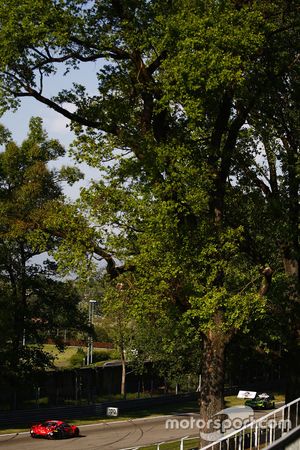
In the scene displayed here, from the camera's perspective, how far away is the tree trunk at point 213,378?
49.2 ft

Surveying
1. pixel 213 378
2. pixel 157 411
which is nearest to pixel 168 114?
pixel 213 378

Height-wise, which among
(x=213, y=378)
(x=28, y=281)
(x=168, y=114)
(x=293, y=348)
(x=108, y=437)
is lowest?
(x=108, y=437)

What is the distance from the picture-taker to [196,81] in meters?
14.5

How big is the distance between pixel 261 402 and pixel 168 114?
38572mm

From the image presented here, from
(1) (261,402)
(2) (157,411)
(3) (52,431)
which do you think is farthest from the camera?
(1) (261,402)

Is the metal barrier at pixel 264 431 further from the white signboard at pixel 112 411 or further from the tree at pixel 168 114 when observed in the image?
the white signboard at pixel 112 411

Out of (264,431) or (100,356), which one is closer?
(264,431)

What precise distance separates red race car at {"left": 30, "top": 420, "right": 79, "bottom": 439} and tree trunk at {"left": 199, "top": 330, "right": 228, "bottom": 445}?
2176 cm

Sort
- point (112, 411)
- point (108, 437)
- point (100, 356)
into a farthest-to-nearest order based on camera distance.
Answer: point (100, 356)
point (112, 411)
point (108, 437)

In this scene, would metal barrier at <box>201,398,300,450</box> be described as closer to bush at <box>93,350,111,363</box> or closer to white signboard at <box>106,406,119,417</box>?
white signboard at <box>106,406,119,417</box>

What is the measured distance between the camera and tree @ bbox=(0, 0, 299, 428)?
1462 centimetres

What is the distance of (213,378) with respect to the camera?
1498cm

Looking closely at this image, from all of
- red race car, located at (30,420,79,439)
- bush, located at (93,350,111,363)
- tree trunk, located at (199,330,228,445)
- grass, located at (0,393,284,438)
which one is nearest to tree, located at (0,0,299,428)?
tree trunk, located at (199,330,228,445)

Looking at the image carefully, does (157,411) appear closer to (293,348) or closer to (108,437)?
(108,437)
